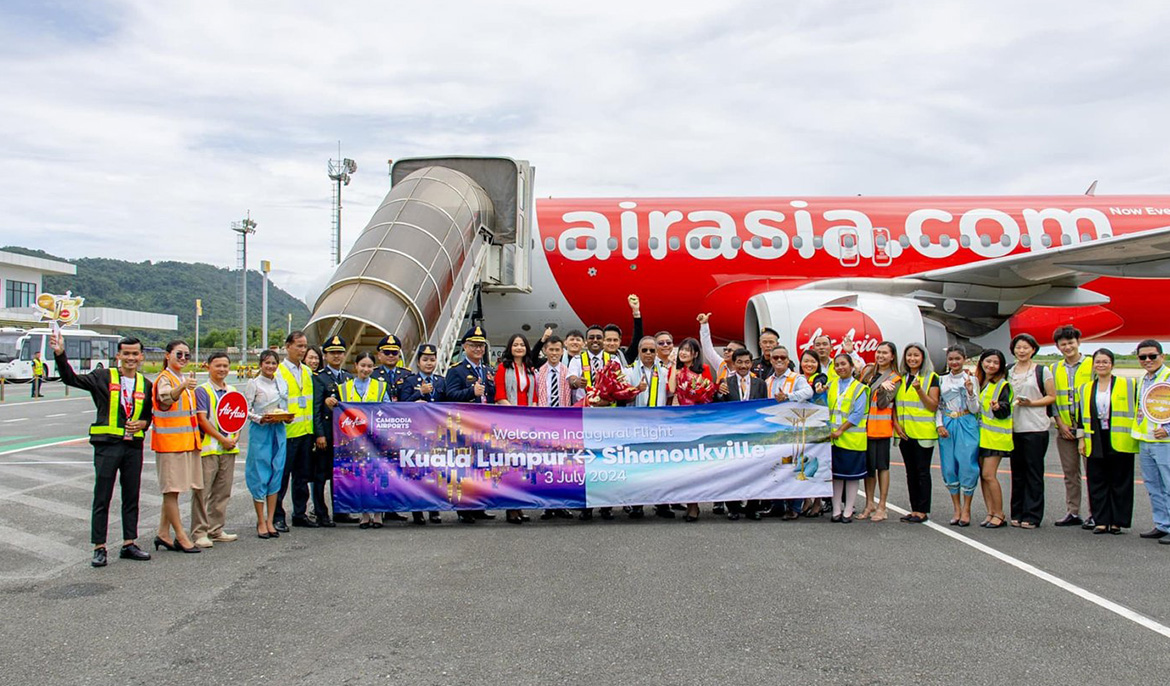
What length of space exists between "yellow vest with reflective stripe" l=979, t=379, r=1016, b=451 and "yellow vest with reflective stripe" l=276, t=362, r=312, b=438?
567 centimetres

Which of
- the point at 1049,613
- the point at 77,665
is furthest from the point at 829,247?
the point at 77,665

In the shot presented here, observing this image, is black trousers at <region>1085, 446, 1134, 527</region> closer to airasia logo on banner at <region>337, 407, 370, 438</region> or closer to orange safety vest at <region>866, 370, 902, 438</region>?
orange safety vest at <region>866, 370, 902, 438</region>

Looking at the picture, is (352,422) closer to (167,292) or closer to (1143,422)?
(1143,422)

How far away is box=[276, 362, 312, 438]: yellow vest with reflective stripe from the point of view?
22.8 ft

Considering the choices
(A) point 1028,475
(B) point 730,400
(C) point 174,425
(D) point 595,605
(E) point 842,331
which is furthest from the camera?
(E) point 842,331

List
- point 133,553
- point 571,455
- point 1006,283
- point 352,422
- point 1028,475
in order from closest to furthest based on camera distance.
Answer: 1. point 133,553
2. point 1028,475
3. point 352,422
4. point 571,455
5. point 1006,283

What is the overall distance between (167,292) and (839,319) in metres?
125

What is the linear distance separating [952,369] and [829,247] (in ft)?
23.6

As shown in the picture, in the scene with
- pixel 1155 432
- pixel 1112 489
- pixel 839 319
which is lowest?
pixel 1112 489

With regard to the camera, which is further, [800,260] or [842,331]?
[800,260]

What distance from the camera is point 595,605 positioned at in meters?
4.91

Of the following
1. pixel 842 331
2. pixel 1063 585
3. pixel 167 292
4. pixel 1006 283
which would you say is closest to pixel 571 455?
pixel 1063 585

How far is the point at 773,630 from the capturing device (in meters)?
4.45

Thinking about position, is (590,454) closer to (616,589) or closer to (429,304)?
(616,589)
